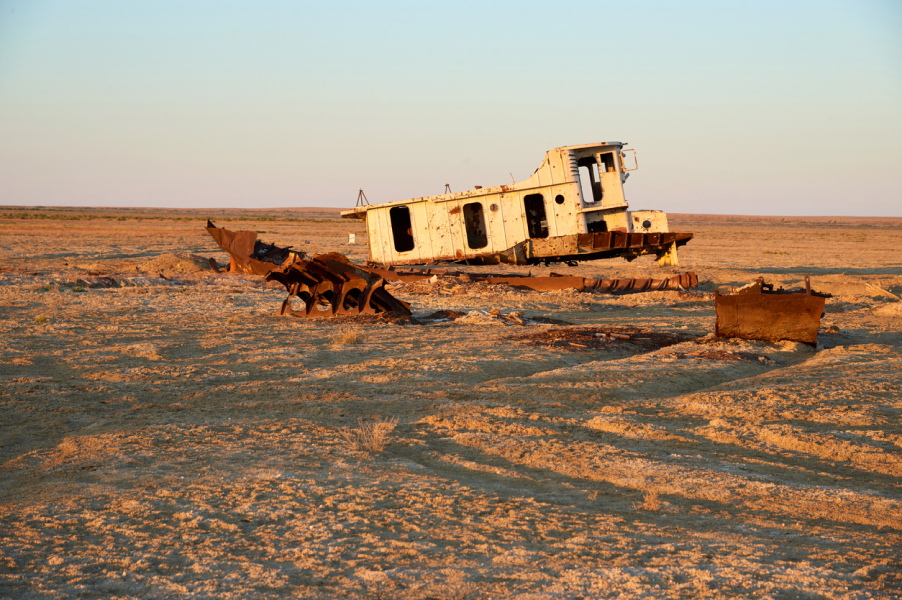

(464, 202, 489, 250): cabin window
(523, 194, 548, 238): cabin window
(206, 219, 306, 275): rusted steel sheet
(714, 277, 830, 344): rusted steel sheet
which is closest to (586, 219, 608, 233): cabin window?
(523, 194, 548, 238): cabin window

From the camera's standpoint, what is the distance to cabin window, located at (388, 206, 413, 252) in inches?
831

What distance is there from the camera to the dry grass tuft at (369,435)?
5.55m

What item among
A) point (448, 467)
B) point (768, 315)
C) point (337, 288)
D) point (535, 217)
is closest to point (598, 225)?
point (535, 217)

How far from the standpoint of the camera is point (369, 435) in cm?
572

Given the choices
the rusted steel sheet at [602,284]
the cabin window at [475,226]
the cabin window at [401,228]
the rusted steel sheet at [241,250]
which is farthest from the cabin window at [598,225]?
the rusted steel sheet at [241,250]

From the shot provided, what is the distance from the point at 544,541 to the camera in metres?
3.80

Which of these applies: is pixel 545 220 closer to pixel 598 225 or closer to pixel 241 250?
pixel 598 225

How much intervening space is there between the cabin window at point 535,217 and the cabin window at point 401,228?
349 cm

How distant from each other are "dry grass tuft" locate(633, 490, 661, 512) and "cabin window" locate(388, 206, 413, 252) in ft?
54.9

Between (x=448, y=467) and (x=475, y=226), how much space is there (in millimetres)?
15628

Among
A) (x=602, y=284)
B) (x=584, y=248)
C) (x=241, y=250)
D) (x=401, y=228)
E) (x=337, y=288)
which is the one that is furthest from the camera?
(x=241, y=250)

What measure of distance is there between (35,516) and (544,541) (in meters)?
2.86

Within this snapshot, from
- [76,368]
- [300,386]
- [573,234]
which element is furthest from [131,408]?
[573,234]

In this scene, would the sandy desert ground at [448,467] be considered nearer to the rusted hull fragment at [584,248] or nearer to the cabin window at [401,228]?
the rusted hull fragment at [584,248]
